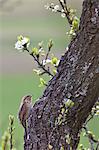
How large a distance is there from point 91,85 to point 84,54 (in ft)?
0.26

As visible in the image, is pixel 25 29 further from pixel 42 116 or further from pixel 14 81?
pixel 42 116

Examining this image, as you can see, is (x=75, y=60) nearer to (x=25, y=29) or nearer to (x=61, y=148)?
(x=61, y=148)

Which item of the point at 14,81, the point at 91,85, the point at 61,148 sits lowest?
the point at 61,148

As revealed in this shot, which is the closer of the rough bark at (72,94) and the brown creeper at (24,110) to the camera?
the rough bark at (72,94)

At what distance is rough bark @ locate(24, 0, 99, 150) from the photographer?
1.06 m

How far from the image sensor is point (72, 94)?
108 cm

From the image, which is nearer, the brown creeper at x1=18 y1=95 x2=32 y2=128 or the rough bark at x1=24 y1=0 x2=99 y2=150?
the rough bark at x1=24 y1=0 x2=99 y2=150

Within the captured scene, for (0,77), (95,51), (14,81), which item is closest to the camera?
(95,51)

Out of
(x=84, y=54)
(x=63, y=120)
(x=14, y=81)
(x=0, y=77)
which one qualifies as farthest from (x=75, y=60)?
(x=0, y=77)

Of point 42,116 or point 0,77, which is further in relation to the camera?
point 0,77

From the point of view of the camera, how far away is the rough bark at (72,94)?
1.06 metres

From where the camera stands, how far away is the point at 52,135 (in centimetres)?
110

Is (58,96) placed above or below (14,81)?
below

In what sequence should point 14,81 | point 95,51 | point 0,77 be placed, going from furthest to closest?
point 0,77 < point 14,81 < point 95,51
